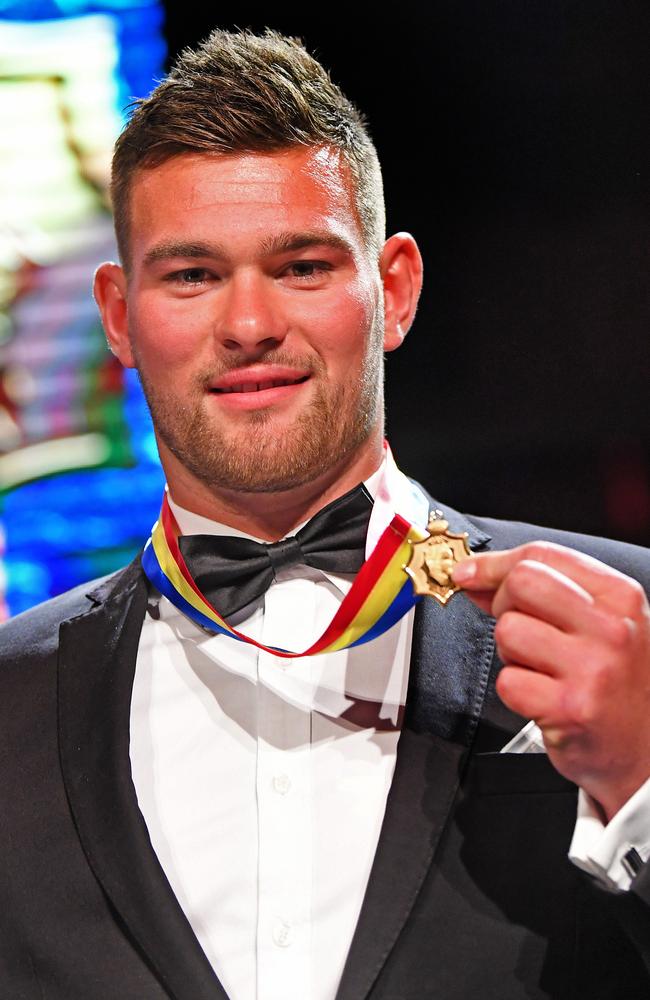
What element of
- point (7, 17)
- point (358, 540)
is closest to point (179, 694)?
point (358, 540)

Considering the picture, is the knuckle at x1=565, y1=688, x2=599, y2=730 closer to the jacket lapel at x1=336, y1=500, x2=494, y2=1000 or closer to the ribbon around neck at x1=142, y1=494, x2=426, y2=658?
the ribbon around neck at x1=142, y1=494, x2=426, y2=658

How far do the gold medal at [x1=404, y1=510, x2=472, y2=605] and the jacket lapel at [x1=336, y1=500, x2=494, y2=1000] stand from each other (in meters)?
0.39

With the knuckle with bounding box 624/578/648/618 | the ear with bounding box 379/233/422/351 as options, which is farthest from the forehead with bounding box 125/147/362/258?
the knuckle with bounding box 624/578/648/618

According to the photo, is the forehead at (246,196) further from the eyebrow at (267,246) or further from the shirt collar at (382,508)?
the shirt collar at (382,508)

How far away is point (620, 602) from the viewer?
142cm

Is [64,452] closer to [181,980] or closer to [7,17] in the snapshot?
[7,17]

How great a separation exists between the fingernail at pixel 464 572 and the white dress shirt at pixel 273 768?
51 cm

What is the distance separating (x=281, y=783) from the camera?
6.37 feet

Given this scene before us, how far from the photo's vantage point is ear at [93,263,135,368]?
7.75 ft

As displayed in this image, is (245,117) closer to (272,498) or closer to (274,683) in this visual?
(272,498)

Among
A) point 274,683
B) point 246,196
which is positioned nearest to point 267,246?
point 246,196

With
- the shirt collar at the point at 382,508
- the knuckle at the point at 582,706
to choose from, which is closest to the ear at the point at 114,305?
the shirt collar at the point at 382,508

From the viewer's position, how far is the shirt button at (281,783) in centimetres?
194

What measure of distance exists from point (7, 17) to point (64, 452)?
1.26m
